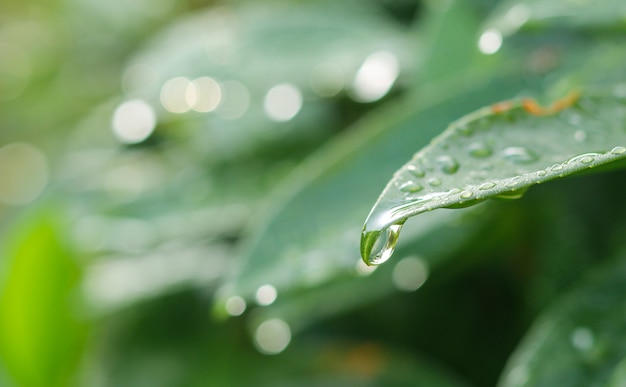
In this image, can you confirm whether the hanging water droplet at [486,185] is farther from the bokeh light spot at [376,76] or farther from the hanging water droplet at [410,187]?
the bokeh light spot at [376,76]

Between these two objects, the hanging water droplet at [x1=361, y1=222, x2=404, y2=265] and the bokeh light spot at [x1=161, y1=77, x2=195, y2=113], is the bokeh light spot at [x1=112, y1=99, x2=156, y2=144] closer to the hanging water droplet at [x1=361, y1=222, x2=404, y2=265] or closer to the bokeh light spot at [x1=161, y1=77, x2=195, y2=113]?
the bokeh light spot at [x1=161, y1=77, x2=195, y2=113]

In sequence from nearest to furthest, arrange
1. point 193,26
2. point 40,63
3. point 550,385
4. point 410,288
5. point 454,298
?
point 550,385, point 410,288, point 454,298, point 193,26, point 40,63

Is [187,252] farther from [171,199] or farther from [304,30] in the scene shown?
[304,30]

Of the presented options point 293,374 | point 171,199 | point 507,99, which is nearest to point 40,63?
point 171,199

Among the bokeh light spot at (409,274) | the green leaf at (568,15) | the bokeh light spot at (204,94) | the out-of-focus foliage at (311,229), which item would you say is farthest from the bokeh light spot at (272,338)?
the green leaf at (568,15)

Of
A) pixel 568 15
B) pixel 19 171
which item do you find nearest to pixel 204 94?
pixel 568 15

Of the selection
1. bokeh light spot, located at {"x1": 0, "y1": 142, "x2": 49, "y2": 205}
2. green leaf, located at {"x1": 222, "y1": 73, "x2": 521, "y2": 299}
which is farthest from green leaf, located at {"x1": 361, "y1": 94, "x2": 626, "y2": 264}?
bokeh light spot, located at {"x1": 0, "y1": 142, "x2": 49, "y2": 205}
